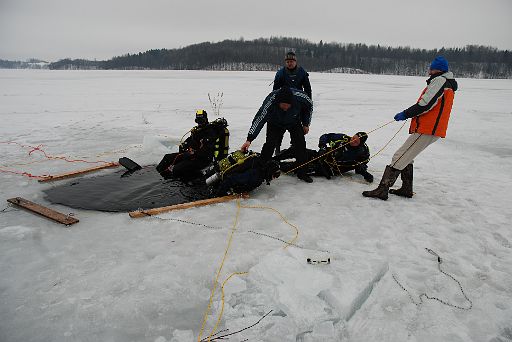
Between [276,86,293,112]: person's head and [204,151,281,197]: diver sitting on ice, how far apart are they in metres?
0.78

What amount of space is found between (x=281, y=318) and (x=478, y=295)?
1.56 m

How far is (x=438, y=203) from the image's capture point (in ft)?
14.0

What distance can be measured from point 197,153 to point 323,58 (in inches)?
3788

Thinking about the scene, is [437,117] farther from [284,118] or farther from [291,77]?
[291,77]

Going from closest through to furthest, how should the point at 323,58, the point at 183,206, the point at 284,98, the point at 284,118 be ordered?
the point at 183,206 → the point at 284,98 → the point at 284,118 → the point at 323,58

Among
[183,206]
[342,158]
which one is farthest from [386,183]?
[183,206]

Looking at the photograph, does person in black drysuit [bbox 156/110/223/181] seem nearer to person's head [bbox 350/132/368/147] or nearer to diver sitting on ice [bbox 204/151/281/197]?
diver sitting on ice [bbox 204/151/281/197]

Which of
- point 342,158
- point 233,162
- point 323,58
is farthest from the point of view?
point 323,58

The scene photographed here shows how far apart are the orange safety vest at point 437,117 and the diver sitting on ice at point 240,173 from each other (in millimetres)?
1853

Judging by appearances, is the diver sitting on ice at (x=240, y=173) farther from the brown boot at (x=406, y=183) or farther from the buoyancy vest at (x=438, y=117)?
the buoyancy vest at (x=438, y=117)

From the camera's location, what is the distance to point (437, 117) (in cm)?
386

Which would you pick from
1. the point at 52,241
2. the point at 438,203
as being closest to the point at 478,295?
the point at 438,203

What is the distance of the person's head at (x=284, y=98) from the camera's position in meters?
4.52

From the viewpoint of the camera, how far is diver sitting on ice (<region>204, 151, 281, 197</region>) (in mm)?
4281
